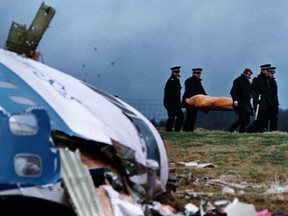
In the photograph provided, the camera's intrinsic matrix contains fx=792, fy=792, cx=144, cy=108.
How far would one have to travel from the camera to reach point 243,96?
19.4 m

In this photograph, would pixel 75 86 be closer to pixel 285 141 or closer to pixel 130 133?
pixel 130 133

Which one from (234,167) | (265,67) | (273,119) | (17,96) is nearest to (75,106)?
(17,96)

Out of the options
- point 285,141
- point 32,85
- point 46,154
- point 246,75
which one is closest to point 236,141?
point 285,141

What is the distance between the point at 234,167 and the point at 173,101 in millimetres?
9373

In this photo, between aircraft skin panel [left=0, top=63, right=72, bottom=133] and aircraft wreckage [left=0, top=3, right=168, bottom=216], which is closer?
aircraft wreckage [left=0, top=3, right=168, bottom=216]

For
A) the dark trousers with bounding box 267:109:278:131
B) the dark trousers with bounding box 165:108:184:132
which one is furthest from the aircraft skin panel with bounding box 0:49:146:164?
the dark trousers with bounding box 267:109:278:131

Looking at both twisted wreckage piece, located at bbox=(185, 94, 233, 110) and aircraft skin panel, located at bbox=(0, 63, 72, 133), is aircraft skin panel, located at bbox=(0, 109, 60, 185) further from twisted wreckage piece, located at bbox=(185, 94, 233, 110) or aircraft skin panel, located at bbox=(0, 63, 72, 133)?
twisted wreckage piece, located at bbox=(185, 94, 233, 110)

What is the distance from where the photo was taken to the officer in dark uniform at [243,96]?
62.9 feet

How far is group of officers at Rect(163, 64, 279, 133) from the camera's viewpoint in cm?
1945

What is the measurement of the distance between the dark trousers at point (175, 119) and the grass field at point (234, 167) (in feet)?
7.59

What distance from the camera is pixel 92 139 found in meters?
5.51

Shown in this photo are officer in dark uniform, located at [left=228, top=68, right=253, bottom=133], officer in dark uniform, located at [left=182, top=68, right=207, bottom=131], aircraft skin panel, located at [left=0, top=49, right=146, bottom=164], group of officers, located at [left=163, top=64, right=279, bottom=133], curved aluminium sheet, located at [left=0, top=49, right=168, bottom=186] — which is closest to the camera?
curved aluminium sheet, located at [left=0, top=49, right=168, bottom=186]

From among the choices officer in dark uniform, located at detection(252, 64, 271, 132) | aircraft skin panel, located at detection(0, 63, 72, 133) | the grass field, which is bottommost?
the grass field

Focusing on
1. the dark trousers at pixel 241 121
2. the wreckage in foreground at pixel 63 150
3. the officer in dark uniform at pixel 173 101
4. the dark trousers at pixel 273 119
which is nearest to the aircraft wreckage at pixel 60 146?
the wreckage in foreground at pixel 63 150
